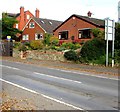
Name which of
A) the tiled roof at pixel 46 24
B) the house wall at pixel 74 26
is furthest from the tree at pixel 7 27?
the house wall at pixel 74 26

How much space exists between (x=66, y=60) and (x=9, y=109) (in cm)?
2131

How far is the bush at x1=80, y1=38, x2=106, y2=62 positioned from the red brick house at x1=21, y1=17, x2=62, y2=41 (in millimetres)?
29632

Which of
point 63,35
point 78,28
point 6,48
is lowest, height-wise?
point 6,48

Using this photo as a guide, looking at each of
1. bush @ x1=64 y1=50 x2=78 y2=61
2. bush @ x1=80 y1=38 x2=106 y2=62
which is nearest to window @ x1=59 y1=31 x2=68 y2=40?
bush @ x1=64 y1=50 x2=78 y2=61

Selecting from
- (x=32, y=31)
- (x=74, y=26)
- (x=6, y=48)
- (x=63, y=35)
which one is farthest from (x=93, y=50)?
(x=32, y=31)

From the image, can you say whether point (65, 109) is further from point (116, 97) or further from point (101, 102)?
point (116, 97)

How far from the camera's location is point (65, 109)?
29.0ft

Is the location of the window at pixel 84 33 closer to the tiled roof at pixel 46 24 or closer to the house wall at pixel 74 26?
the house wall at pixel 74 26

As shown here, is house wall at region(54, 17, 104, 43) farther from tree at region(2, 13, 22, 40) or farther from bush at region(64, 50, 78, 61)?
bush at region(64, 50, 78, 61)

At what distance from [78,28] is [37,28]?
13.9 meters

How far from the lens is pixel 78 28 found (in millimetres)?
46406

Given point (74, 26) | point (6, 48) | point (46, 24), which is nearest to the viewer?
point (6, 48)

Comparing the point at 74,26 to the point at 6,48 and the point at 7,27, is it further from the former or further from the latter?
the point at 7,27

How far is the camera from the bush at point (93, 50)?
87.0ft
